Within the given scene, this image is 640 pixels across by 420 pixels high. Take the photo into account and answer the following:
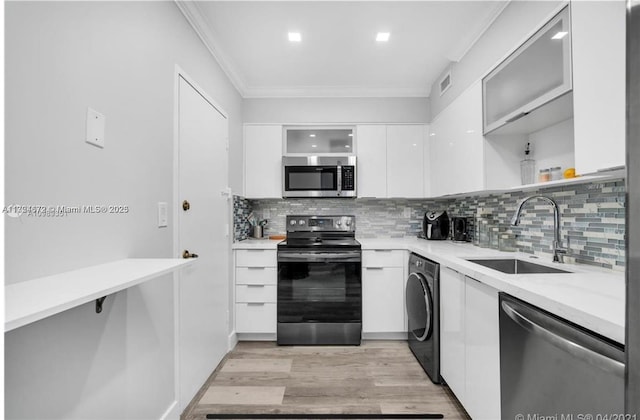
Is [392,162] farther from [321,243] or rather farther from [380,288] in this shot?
[380,288]

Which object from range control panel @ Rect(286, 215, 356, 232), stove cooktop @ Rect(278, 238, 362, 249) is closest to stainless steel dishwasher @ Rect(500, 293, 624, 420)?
stove cooktop @ Rect(278, 238, 362, 249)

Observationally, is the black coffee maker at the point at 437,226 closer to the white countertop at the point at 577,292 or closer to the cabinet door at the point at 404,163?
the cabinet door at the point at 404,163

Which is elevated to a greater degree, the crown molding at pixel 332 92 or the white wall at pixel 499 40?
the crown molding at pixel 332 92

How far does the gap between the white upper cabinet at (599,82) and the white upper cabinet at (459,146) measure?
0.81 meters

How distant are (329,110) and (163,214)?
204 cm

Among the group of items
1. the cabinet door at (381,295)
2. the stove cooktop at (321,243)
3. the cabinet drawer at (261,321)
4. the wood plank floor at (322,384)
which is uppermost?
the stove cooktop at (321,243)

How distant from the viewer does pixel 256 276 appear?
8.75 ft

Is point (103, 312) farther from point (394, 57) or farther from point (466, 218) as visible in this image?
point (466, 218)

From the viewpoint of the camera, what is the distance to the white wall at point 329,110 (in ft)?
9.89

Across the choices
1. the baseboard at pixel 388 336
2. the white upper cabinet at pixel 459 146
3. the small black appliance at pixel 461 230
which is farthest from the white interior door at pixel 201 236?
the small black appliance at pixel 461 230

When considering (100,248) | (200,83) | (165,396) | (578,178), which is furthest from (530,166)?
(165,396)

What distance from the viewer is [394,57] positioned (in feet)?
7.93

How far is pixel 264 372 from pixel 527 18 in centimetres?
280

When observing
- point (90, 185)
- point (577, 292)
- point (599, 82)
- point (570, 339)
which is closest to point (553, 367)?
point (570, 339)
